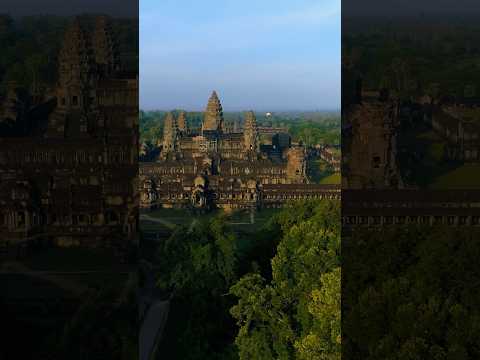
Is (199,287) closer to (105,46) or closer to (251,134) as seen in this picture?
(105,46)

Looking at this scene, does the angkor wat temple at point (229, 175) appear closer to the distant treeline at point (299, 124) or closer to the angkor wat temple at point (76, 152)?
the distant treeline at point (299, 124)

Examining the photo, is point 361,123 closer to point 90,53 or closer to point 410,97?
point 410,97

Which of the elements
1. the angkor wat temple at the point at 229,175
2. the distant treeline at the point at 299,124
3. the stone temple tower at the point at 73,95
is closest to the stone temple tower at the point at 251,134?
the angkor wat temple at the point at 229,175

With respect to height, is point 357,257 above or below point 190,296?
above

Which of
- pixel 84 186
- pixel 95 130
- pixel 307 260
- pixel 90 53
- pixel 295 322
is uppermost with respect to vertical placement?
pixel 90 53

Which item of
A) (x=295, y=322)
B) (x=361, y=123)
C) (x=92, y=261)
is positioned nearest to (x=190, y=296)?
(x=295, y=322)

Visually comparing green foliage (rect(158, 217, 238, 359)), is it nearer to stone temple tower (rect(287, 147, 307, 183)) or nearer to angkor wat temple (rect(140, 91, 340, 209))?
angkor wat temple (rect(140, 91, 340, 209))
